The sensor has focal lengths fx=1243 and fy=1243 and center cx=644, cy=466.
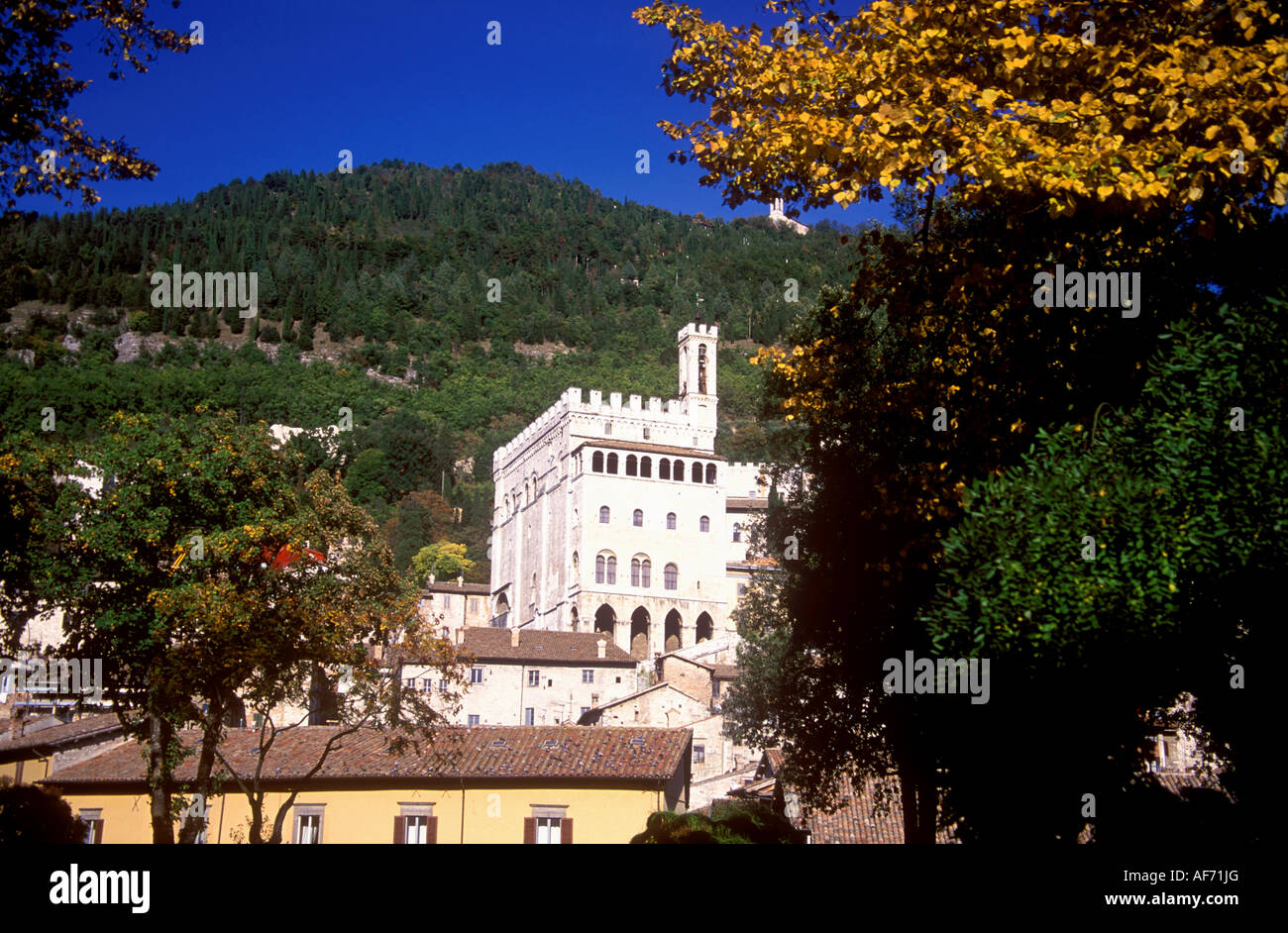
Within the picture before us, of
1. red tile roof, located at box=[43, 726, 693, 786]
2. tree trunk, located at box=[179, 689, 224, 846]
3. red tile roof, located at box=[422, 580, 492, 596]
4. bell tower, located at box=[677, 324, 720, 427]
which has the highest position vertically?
bell tower, located at box=[677, 324, 720, 427]

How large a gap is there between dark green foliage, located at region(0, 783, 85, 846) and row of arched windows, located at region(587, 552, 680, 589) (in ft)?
173

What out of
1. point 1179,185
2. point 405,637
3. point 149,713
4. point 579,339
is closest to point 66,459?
point 149,713

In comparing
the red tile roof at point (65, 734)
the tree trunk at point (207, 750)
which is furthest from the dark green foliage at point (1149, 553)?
the red tile roof at point (65, 734)

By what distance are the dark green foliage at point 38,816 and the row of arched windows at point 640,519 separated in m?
53.6

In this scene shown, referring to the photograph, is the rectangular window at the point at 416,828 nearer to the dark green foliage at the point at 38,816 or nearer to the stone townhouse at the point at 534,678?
the dark green foliage at the point at 38,816

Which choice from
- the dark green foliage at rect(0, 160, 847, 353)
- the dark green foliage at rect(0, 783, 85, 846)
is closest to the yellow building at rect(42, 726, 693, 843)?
the dark green foliage at rect(0, 783, 85, 846)

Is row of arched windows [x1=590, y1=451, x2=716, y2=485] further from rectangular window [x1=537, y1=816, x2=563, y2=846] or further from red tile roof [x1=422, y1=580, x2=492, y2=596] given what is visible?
rectangular window [x1=537, y1=816, x2=563, y2=846]

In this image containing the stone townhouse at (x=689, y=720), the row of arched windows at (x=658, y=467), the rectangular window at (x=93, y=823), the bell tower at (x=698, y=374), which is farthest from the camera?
the bell tower at (x=698, y=374)

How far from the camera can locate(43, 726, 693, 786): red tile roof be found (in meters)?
29.5

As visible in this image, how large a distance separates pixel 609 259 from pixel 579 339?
37097mm

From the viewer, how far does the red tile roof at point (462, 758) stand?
96.8 feet

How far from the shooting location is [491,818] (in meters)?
29.3

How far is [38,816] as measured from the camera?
2650 centimetres

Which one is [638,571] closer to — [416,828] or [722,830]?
[416,828]
